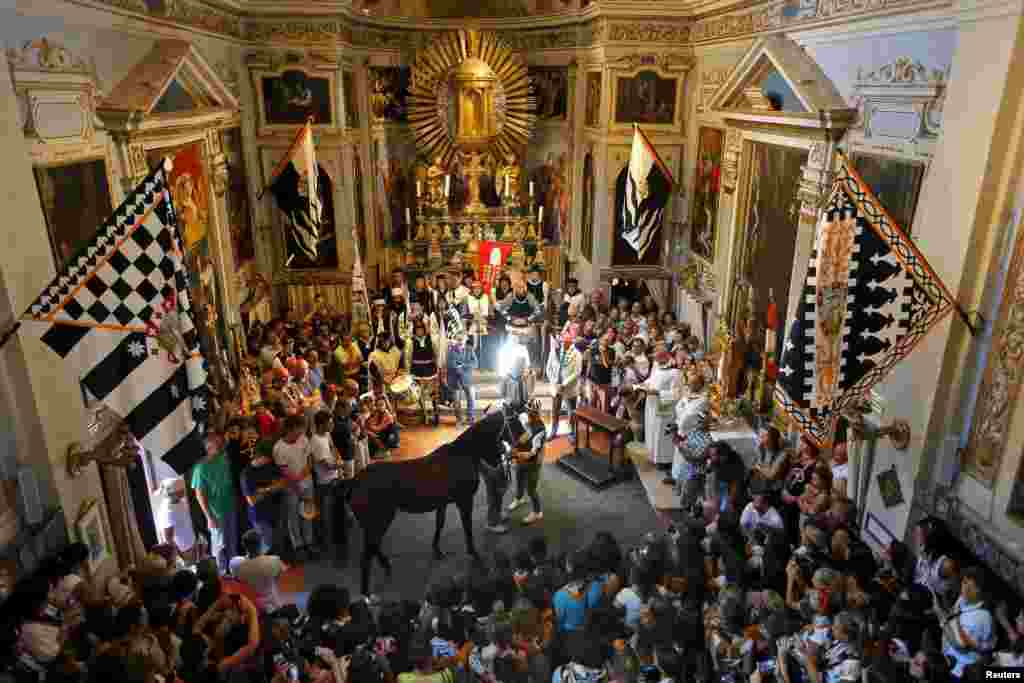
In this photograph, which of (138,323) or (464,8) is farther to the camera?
(464,8)

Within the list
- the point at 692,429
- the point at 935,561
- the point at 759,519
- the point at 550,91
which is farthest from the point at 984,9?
the point at 550,91

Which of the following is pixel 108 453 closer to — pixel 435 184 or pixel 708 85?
pixel 708 85

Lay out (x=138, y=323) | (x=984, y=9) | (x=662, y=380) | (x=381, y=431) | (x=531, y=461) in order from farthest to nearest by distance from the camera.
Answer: (x=381, y=431) < (x=662, y=380) < (x=531, y=461) < (x=984, y=9) < (x=138, y=323)

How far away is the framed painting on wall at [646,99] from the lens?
11867mm

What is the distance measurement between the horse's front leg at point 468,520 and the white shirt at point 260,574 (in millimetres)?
2077

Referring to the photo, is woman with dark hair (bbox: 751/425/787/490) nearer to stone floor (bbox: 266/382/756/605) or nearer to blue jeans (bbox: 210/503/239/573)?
stone floor (bbox: 266/382/756/605)

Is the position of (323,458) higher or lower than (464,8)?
lower

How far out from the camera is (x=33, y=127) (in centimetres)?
523

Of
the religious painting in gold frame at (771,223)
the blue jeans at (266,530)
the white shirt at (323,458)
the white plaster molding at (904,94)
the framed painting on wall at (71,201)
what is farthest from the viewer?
the religious painting in gold frame at (771,223)

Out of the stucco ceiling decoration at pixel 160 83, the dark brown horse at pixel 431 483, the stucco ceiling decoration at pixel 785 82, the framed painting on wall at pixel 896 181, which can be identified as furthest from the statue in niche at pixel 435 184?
the framed painting on wall at pixel 896 181

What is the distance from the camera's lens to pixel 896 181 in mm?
6289

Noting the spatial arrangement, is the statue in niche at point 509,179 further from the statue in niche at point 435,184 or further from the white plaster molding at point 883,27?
the white plaster molding at point 883,27

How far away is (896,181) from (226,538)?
724cm

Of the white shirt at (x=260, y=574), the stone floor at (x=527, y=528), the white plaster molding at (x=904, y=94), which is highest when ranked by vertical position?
the white plaster molding at (x=904, y=94)
